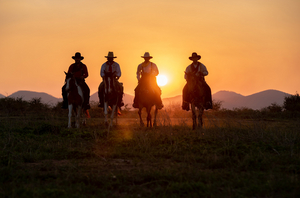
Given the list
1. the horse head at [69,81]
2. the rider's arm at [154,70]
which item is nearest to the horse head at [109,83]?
the horse head at [69,81]

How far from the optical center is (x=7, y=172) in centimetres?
523

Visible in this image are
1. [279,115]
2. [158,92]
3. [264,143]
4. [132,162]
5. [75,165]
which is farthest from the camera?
[279,115]

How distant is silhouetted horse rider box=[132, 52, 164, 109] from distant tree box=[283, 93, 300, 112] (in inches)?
730

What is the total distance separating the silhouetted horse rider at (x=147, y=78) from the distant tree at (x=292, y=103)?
60.9 feet

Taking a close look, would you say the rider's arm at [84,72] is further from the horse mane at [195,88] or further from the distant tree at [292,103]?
the distant tree at [292,103]

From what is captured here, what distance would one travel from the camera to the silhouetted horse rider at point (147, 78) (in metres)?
12.4

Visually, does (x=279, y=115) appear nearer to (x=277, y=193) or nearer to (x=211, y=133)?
(x=211, y=133)

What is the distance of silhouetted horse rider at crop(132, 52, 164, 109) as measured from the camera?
12.4 metres

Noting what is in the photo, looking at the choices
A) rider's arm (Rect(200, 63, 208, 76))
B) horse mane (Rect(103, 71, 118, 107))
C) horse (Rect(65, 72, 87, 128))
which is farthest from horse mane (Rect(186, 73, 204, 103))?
horse (Rect(65, 72, 87, 128))

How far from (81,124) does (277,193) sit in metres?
10.3

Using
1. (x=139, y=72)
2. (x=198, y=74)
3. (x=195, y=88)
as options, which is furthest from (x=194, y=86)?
(x=139, y=72)

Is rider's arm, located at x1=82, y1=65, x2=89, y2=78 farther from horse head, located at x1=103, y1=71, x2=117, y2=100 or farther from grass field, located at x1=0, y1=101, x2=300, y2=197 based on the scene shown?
grass field, located at x1=0, y1=101, x2=300, y2=197

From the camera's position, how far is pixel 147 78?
1242 centimetres

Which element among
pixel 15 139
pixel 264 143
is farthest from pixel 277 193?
pixel 15 139
